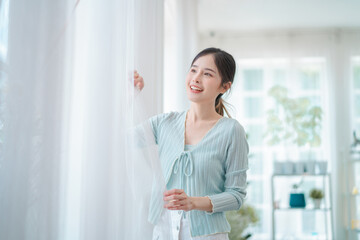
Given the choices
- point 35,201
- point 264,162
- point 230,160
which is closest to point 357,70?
point 264,162

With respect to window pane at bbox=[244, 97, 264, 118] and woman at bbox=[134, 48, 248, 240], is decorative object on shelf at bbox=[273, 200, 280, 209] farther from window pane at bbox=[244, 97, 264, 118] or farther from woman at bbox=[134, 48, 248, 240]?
woman at bbox=[134, 48, 248, 240]

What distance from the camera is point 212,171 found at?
3.29ft

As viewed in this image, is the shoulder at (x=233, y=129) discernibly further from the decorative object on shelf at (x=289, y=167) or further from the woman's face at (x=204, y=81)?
the decorative object on shelf at (x=289, y=167)

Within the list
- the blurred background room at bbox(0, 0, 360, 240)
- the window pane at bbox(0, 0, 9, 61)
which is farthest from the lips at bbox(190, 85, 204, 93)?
the blurred background room at bbox(0, 0, 360, 240)

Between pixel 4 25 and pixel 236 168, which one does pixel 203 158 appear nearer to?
pixel 236 168

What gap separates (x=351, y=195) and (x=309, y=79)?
1.43 m

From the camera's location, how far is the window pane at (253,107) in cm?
446

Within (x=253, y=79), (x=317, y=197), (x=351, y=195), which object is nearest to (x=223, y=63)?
(x=317, y=197)

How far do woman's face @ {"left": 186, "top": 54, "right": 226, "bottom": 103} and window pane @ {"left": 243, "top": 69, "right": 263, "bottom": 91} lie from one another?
3508 mm

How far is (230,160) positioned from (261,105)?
357cm

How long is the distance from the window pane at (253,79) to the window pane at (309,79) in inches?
19.3

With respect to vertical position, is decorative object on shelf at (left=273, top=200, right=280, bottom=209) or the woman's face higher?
the woman's face

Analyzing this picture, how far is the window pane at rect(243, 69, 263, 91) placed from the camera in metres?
4.51

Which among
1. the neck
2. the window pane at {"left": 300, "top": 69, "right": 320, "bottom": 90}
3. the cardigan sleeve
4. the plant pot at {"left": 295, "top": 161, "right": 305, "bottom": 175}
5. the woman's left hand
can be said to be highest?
the window pane at {"left": 300, "top": 69, "right": 320, "bottom": 90}
